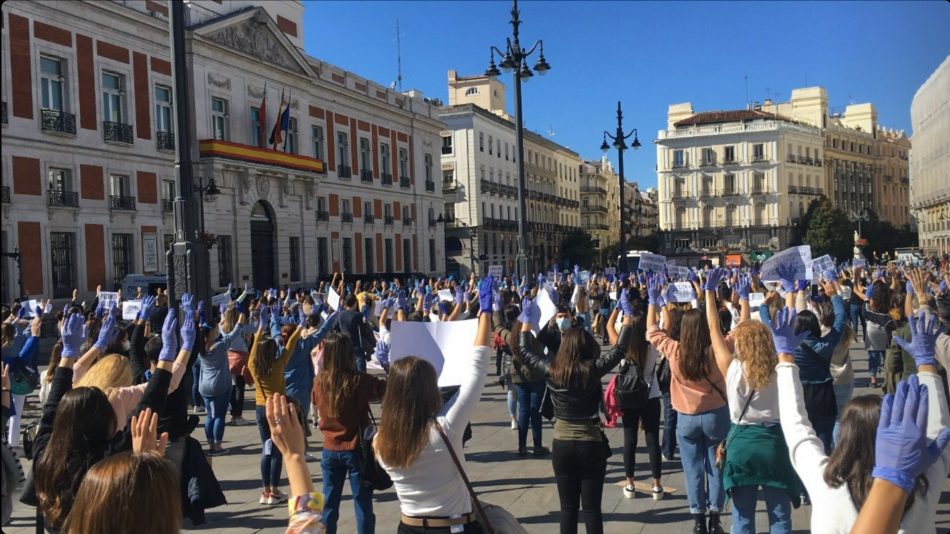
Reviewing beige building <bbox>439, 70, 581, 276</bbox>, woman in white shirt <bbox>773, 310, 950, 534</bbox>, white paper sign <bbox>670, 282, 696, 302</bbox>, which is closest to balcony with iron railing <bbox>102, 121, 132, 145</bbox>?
white paper sign <bbox>670, 282, 696, 302</bbox>

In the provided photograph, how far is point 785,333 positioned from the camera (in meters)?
3.81

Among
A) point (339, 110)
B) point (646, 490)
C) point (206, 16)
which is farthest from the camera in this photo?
point (339, 110)

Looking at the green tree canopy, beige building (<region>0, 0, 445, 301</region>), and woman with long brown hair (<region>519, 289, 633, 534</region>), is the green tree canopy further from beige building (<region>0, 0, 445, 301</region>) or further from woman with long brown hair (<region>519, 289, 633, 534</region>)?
woman with long brown hair (<region>519, 289, 633, 534</region>)

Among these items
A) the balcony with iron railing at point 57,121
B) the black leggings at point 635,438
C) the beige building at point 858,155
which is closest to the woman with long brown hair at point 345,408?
the black leggings at point 635,438

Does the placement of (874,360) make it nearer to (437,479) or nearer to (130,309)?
(437,479)

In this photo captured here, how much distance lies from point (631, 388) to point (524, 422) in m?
2.08

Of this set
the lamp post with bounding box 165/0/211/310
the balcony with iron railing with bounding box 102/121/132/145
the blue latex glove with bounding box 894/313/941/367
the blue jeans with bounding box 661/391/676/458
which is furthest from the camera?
the balcony with iron railing with bounding box 102/121/132/145

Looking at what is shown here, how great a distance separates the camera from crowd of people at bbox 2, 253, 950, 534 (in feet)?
8.17

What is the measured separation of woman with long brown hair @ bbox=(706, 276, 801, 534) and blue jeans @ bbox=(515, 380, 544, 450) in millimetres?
3755

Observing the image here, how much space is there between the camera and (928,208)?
205ft

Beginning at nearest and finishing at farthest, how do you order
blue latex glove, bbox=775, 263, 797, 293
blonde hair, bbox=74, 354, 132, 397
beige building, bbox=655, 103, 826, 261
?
blonde hair, bbox=74, 354, 132, 397 → blue latex glove, bbox=775, 263, 797, 293 → beige building, bbox=655, 103, 826, 261

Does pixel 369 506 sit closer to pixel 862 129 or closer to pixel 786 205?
pixel 786 205

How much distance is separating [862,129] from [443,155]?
192 ft

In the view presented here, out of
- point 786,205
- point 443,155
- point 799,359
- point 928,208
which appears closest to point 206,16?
point 443,155
